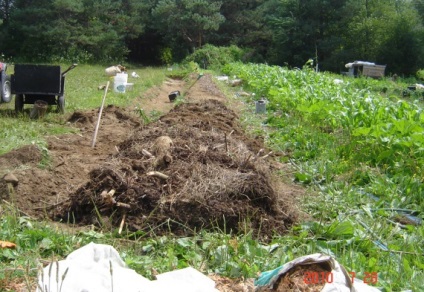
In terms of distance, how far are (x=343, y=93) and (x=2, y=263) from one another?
9428mm

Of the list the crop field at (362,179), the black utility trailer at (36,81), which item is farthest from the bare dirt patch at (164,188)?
the black utility trailer at (36,81)

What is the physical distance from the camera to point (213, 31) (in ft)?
143

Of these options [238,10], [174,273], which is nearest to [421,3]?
[238,10]

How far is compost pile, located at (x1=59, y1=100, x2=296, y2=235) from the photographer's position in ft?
15.9

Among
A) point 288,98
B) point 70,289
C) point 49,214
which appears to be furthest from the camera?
point 288,98

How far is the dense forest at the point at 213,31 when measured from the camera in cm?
3425

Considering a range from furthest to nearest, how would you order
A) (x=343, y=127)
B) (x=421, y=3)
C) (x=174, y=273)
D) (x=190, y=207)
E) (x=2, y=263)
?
1. (x=421, y=3)
2. (x=343, y=127)
3. (x=190, y=207)
4. (x=2, y=263)
5. (x=174, y=273)

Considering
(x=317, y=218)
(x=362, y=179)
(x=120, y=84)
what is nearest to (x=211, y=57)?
(x=120, y=84)

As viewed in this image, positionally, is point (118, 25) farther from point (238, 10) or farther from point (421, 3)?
A: point (421, 3)

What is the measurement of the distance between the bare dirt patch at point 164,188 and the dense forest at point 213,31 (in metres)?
28.3

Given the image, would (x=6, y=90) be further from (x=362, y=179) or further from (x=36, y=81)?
(x=362, y=179)

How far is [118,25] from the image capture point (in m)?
37.7

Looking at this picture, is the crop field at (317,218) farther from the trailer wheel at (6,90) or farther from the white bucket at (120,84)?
the white bucket at (120,84)

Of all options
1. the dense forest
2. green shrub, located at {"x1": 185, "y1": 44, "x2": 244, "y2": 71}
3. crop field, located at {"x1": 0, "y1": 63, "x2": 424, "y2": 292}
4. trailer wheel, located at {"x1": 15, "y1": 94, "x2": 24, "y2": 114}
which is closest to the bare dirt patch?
crop field, located at {"x1": 0, "y1": 63, "x2": 424, "y2": 292}
